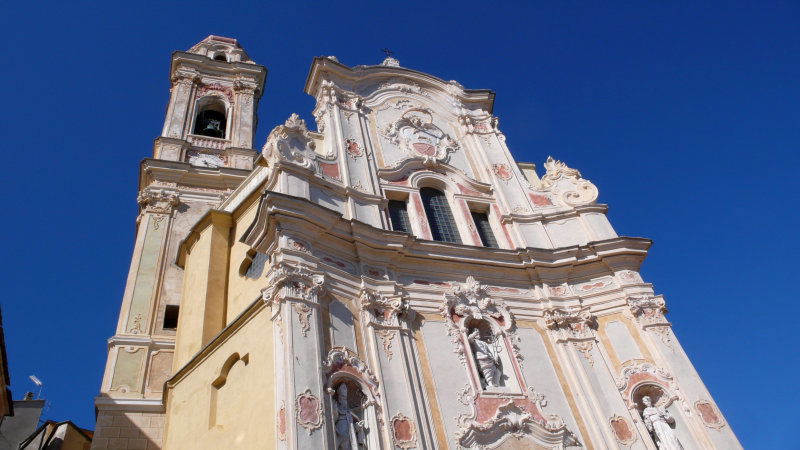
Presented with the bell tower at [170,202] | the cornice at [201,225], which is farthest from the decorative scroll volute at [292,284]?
the bell tower at [170,202]

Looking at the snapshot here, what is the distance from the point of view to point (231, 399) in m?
11.4

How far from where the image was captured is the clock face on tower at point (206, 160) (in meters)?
22.1

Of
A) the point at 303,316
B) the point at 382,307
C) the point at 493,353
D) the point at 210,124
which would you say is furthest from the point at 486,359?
the point at 210,124

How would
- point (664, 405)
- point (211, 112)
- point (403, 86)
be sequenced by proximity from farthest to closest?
point (211, 112) → point (403, 86) → point (664, 405)

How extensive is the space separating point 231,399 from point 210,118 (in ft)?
54.2

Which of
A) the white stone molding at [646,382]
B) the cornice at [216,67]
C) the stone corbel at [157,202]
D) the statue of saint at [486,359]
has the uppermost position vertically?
the cornice at [216,67]

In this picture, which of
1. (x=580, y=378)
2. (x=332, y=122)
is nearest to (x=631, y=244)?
(x=580, y=378)

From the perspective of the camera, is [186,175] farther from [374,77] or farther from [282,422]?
[282,422]

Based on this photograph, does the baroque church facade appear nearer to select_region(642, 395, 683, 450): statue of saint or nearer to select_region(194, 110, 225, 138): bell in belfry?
select_region(642, 395, 683, 450): statue of saint

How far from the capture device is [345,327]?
1171 centimetres

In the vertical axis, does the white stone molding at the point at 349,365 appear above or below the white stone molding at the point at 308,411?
above

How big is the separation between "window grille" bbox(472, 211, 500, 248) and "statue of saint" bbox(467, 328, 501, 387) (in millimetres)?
3395

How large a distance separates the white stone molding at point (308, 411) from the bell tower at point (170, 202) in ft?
18.0

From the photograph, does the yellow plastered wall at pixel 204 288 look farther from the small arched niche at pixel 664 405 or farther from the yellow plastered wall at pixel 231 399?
the small arched niche at pixel 664 405
